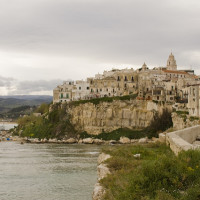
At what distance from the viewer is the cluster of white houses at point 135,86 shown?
6788 centimetres

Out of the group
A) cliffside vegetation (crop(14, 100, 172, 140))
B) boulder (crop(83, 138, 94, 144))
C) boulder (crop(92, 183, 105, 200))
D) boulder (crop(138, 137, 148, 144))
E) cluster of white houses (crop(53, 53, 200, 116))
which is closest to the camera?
boulder (crop(92, 183, 105, 200))

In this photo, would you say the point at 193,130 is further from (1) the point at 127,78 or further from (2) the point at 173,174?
(1) the point at 127,78

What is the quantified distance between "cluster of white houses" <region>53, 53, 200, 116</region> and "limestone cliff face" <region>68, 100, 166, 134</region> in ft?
8.72

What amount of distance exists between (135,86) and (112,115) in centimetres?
1195

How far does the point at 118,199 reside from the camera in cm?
796

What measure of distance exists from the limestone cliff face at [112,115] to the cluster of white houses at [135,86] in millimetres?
2657

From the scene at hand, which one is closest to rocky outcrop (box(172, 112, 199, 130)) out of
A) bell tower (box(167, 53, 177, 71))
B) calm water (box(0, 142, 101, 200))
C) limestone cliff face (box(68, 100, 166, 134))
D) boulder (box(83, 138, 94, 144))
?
limestone cliff face (box(68, 100, 166, 134))

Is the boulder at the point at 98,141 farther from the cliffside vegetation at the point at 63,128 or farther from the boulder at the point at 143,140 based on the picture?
the boulder at the point at 143,140

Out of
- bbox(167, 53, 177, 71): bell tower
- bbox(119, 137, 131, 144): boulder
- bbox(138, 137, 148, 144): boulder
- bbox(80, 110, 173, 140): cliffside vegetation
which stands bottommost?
bbox(119, 137, 131, 144): boulder

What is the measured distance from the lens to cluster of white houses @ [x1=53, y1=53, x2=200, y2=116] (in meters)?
67.9

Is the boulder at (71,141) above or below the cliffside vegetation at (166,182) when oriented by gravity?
below

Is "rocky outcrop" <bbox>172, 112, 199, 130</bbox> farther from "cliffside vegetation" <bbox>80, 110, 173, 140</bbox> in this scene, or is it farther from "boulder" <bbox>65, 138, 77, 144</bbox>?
"boulder" <bbox>65, 138, 77, 144</bbox>

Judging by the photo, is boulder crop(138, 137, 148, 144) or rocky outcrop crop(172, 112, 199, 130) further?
boulder crop(138, 137, 148, 144)

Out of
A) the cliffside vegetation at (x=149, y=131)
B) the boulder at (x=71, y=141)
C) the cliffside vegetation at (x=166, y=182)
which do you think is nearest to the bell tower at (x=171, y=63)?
the cliffside vegetation at (x=149, y=131)
